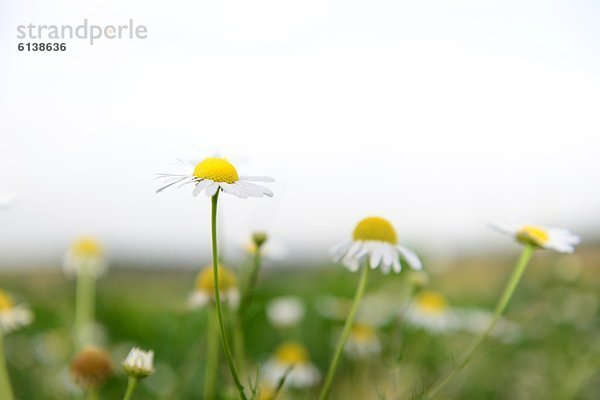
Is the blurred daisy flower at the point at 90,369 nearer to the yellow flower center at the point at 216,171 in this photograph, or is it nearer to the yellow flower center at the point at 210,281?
the yellow flower center at the point at 210,281

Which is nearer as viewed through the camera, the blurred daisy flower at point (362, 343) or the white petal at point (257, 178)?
the white petal at point (257, 178)

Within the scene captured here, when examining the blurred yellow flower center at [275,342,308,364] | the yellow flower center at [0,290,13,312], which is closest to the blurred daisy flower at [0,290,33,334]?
the yellow flower center at [0,290,13,312]

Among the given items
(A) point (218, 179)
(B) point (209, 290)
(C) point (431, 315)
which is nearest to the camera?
(A) point (218, 179)

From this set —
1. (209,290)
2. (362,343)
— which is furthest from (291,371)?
(209,290)

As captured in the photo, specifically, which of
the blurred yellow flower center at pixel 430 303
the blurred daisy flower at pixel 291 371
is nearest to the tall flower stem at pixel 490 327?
the blurred daisy flower at pixel 291 371

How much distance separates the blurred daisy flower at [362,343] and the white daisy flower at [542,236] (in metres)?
0.45

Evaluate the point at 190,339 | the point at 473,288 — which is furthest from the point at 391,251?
the point at 473,288

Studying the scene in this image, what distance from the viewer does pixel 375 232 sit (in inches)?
26.8

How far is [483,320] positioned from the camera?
55.7 inches

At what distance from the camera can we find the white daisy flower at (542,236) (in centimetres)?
72

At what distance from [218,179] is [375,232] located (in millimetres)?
179

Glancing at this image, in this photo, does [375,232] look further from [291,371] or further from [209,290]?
[291,371]

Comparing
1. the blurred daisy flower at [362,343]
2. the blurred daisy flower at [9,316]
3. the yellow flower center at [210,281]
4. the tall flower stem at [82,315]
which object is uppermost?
the yellow flower center at [210,281]

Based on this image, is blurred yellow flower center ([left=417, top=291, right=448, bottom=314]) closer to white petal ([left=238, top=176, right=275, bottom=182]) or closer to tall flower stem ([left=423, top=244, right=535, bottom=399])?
tall flower stem ([left=423, top=244, right=535, bottom=399])
